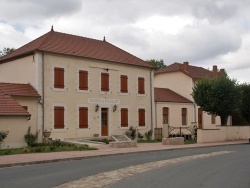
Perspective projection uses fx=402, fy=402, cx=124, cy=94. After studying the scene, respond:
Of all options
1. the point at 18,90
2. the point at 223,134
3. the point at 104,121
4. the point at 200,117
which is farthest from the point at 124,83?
the point at 200,117

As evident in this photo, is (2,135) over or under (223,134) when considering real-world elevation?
over

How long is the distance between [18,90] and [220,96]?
17476mm

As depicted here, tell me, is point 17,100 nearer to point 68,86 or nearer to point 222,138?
point 68,86

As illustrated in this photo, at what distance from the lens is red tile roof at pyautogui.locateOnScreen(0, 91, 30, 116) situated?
80.5 feet

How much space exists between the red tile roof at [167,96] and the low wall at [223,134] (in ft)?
22.1

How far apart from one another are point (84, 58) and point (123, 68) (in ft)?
14.4

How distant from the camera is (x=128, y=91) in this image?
116ft

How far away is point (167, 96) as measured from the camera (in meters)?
42.0

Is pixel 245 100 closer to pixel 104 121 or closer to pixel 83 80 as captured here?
pixel 104 121

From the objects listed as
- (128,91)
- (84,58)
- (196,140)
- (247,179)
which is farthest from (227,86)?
(247,179)

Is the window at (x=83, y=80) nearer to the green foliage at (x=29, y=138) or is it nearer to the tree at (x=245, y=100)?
the green foliage at (x=29, y=138)

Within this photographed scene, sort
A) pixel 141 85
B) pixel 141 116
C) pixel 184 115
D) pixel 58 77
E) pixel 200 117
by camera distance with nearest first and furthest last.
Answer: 1. pixel 58 77
2. pixel 141 116
3. pixel 141 85
4. pixel 184 115
5. pixel 200 117

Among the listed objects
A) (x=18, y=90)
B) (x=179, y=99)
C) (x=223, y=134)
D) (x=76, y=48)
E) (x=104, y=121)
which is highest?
(x=76, y=48)

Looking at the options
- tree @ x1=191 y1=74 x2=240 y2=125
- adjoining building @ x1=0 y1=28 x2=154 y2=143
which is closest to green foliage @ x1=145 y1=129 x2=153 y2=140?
adjoining building @ x1=0 y1=28 x2=154 y2=143
